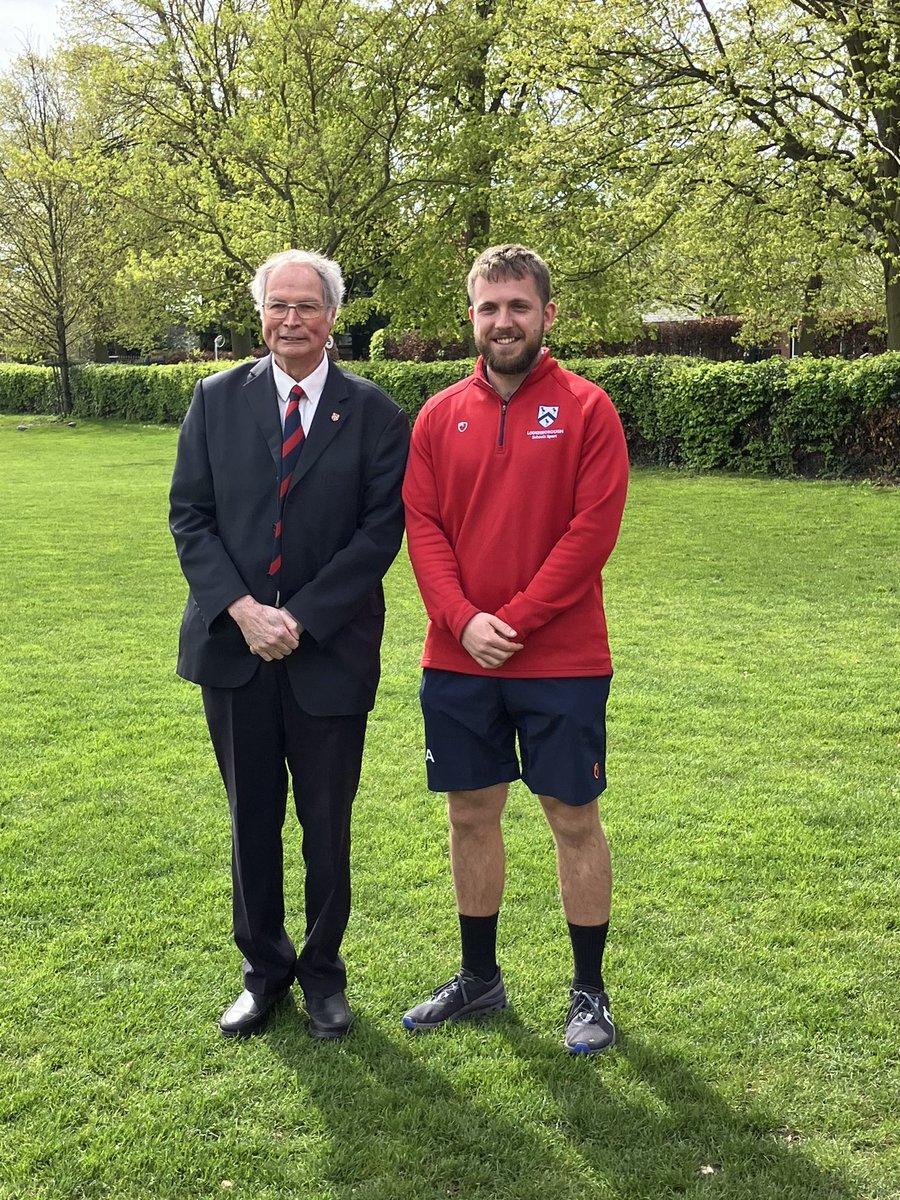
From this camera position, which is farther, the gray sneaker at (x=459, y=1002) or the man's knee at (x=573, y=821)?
the gray sneaker at (x=459, y=1002)

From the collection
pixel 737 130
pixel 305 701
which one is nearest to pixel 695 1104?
pixel 305 701

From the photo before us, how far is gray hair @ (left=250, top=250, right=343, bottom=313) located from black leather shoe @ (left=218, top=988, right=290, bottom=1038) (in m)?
2.08

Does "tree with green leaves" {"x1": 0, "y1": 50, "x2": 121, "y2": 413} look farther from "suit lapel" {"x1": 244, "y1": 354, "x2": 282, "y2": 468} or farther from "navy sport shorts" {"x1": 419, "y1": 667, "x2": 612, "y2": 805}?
"navy sport shorts" {"x1": 419, "y1": 667, "x2": 612, "y2": 805}

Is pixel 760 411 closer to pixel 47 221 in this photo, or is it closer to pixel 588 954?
pixel 588 954

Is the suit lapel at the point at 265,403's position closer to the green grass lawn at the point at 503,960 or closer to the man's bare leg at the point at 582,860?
the man's bare leg at the point at 582,860

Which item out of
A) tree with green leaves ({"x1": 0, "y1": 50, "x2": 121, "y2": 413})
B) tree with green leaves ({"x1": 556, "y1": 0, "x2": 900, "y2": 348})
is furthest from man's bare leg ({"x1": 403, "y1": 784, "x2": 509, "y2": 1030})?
tree with green leaves ({"x1": 0, "y1": 50, "x2": 121, "y2": 413})

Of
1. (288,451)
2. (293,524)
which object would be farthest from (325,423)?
(293,524)

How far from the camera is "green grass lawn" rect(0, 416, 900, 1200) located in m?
2.77

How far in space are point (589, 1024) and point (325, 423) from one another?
1926 millimetres

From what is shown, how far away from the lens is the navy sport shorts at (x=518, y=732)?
3059 millimetres

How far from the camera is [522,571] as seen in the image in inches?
123

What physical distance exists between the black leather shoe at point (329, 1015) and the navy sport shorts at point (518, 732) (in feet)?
2.46

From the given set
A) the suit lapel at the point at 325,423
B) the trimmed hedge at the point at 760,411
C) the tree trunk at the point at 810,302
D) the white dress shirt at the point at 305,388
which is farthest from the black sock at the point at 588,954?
the tree trunk at the point at 810,302

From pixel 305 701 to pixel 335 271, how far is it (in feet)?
4.16
